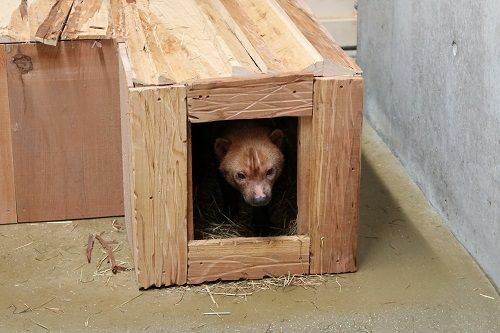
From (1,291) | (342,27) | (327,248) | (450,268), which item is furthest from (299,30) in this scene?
(342,27)

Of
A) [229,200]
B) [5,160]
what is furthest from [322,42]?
[5,160]

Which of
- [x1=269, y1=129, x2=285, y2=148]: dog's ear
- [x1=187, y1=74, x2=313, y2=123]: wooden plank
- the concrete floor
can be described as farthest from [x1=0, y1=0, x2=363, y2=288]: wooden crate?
[x1=269, y1=129, x2=285, y2=148]: dog's ear

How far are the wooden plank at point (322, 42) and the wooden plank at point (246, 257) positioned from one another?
90cm

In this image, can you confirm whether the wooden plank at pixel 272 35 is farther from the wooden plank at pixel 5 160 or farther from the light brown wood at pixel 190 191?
the wooden plank at pixel 5 160

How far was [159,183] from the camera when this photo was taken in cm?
457

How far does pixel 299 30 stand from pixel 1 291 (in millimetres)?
2086

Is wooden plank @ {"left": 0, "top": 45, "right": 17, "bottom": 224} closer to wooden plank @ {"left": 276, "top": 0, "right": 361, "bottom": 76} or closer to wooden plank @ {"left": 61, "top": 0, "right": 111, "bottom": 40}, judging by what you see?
wooden plank @ {"left": 61, "top": 0, "right": 111, "bottom": 40}

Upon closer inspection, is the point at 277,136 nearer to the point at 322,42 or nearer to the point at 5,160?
the point at 322,42

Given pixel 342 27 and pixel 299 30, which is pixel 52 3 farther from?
pixel 342 27

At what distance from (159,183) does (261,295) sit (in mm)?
778

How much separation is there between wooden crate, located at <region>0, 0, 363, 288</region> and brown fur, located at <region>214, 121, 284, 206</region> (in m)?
0.17

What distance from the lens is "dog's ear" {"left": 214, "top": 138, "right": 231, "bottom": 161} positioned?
491cm

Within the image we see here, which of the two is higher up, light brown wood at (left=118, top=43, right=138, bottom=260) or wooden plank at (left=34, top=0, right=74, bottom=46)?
wooden plank at (left=34, top=0, right=74, bottom=46)

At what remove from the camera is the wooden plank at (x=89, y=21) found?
5176mm
